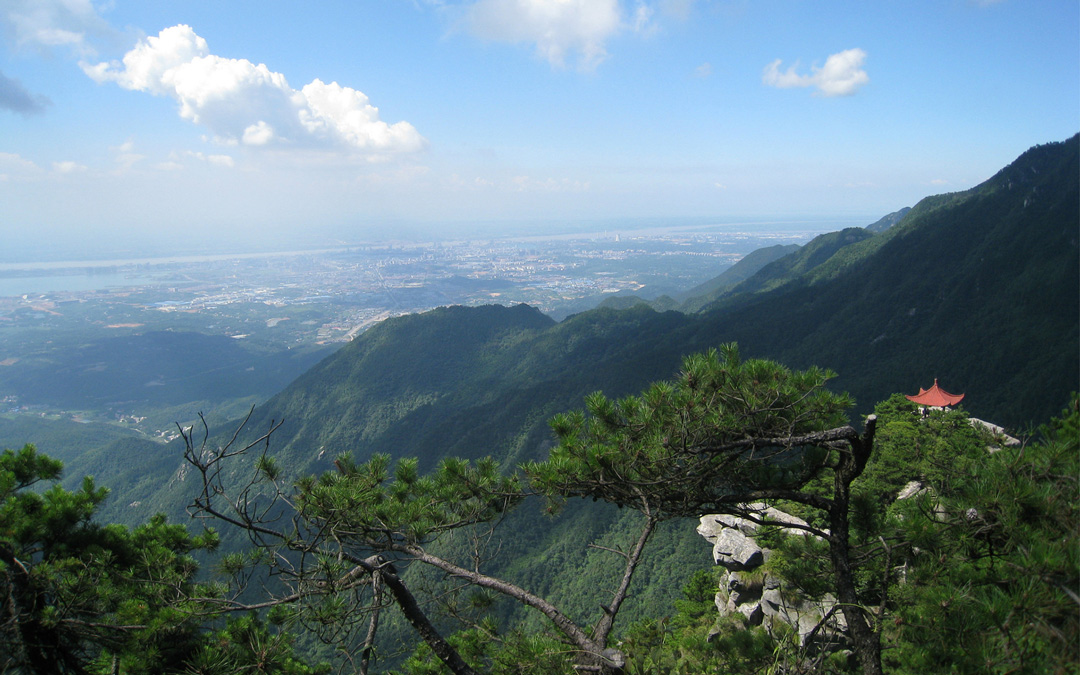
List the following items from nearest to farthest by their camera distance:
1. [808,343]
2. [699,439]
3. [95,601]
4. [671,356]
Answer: [699,439]
[95,601]
[808,343]
[671,356]

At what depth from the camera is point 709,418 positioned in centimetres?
318

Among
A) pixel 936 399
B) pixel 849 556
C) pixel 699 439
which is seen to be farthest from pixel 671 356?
pixel 699 439

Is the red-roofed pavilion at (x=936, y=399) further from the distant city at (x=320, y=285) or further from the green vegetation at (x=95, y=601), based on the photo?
the distant city at (x=320, y=285)

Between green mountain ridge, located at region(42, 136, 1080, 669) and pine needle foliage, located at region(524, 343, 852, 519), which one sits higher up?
pine needle foliage, located at region(524, 343, 852, 519)

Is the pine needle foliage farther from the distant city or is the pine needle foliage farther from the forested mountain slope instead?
the distant city

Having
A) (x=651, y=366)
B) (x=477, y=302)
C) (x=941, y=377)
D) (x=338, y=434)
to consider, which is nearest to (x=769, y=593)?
(x=941, y=377)

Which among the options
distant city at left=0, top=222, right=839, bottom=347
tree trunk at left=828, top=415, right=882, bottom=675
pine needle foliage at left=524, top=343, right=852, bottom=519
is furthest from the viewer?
distant city at left=0, top=222, right=839, bottom=347

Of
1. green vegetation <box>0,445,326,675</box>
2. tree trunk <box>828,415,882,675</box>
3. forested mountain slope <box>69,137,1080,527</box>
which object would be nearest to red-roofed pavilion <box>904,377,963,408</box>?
forested mountain slope <box>69,137,1080,527</box>

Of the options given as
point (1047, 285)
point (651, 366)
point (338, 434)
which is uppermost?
point (1047, 285)

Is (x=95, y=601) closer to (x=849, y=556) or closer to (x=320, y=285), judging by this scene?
(x=849, y=556)

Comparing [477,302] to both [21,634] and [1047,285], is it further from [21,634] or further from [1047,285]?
[21,634]

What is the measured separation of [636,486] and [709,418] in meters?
0.69

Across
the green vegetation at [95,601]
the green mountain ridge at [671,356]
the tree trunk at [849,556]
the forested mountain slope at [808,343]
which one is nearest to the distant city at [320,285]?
the forested mountain slope at [808,343]

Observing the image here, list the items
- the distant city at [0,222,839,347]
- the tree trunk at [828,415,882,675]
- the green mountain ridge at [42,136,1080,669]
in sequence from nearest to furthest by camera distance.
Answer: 1. the tree trunk at [828,415,882,675]
2. the green mountain ridge at [42,136,1080,669]
3. the distant city at [0,222,839,347]
